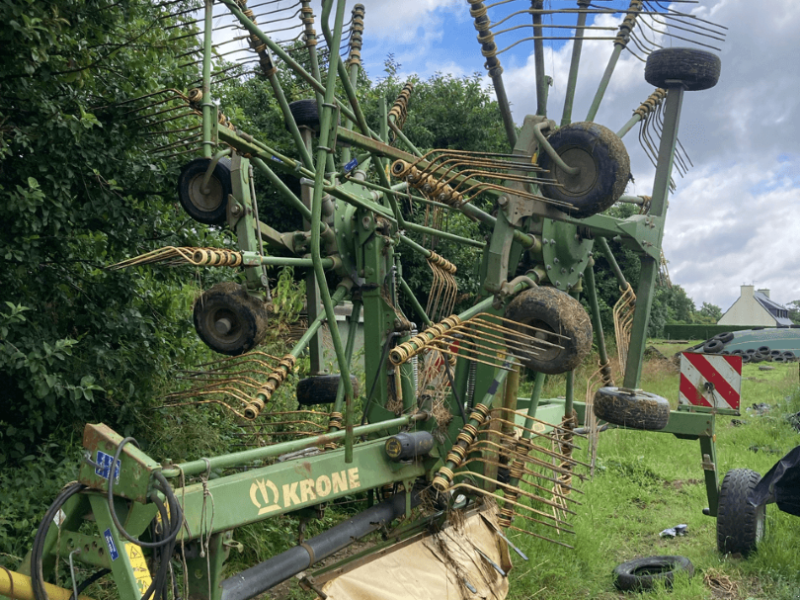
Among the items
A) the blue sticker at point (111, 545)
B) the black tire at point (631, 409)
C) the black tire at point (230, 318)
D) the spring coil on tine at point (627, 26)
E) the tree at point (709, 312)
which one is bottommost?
the tree at point (709, 312)

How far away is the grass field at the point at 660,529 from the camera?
5242 millimetres

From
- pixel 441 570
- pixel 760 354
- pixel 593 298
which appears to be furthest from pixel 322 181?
pixel 760 354

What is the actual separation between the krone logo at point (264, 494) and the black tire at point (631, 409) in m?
2.39

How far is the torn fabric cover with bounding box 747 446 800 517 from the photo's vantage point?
5.25 m

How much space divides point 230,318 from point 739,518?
4046 millimetres

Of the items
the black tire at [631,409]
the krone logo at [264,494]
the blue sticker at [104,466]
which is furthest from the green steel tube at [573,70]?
the blue sticker at [104,466]

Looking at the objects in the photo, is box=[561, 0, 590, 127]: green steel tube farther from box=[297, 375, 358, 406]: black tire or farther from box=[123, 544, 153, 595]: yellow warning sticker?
box=[123, 544, 153, 595]: yellow warning sticker

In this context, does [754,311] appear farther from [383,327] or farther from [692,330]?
[383,327]

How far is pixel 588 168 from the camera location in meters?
4.48

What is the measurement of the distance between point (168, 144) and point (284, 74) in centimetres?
562

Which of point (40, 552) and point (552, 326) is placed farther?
point (552, 326)

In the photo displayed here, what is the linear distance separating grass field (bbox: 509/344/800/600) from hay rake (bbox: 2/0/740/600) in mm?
481

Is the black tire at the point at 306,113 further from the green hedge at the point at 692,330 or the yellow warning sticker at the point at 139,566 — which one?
the green hedge at the point at 692,330

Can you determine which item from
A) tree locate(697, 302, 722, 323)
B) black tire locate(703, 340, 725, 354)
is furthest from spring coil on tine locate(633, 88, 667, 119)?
tree locate(697, 302, 722, 323)
